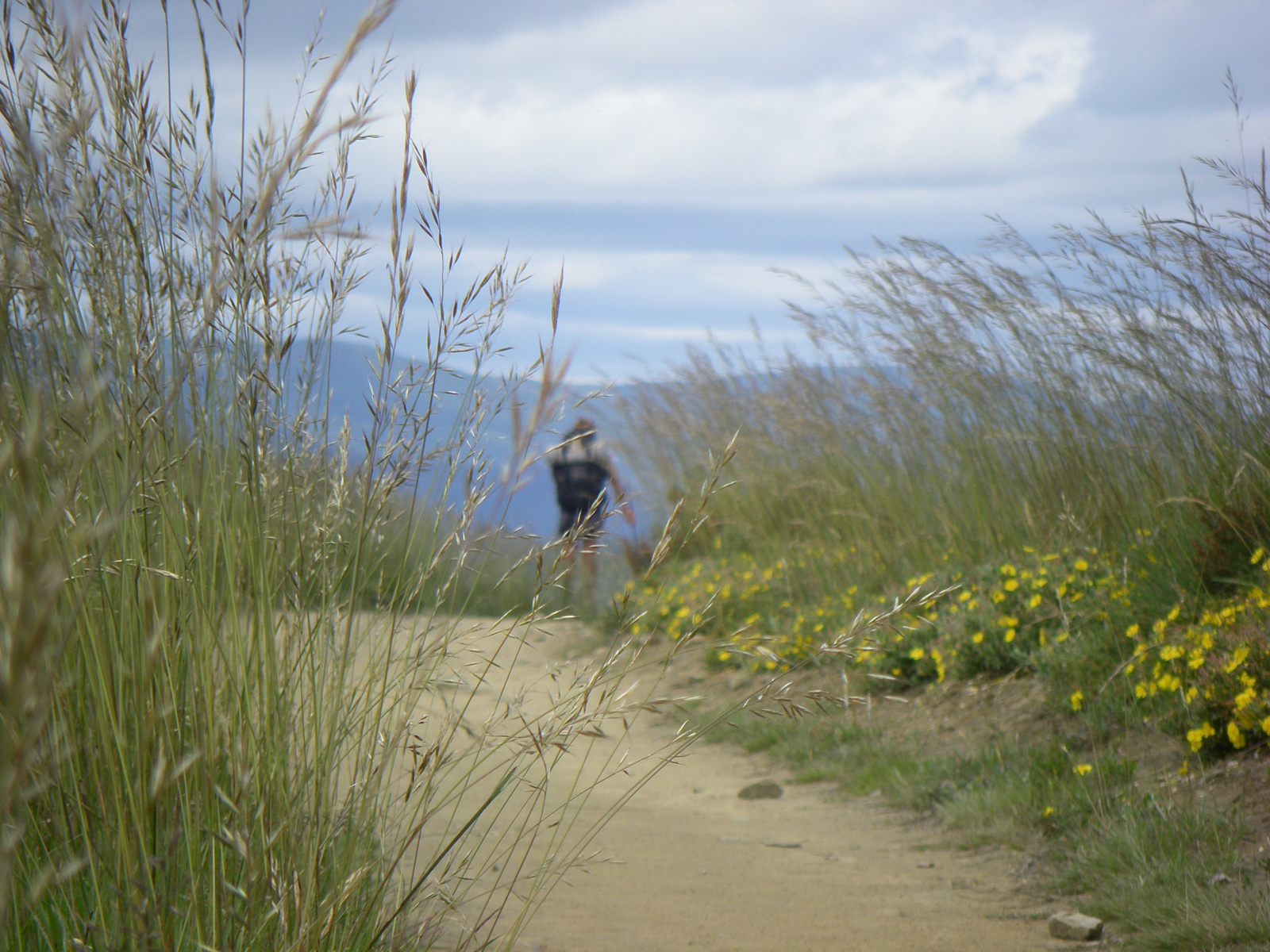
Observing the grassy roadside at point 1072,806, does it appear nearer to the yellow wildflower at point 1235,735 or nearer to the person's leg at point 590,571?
the yellow wildflower at point 1235,735

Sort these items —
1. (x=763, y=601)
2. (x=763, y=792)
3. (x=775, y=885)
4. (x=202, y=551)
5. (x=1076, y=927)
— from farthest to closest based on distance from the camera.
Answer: (x=763, y=601), (x=763, y=792), (x=775, y=885), (x=1076, y=927), (x=202, y=551)

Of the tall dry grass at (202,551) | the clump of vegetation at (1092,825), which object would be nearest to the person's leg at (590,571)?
the clump of vegetation at (1092,825)

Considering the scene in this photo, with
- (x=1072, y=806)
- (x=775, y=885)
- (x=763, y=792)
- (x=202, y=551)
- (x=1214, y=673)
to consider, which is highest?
(x=202, y=551)

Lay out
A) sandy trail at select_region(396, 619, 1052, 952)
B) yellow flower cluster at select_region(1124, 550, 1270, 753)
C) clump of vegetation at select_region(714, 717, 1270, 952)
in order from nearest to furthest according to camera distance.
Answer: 1. clump of vegetation at select_region(714, 717, 1270, 952)
2. sandy trail at select_region(396, 619, 1052, 952)
3. yellow flower cluster at select_region(1124, 550, 1270, 753)

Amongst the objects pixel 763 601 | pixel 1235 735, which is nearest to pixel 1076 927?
pixel 1235 735

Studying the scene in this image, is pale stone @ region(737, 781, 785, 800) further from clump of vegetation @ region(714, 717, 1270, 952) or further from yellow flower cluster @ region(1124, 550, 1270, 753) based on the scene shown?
yellow flower cluster @ region(1124, 550, 1270, 753)

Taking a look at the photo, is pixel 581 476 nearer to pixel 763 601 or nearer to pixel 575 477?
pixel 575 477

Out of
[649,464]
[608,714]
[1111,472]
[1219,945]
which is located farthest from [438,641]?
[649,464]

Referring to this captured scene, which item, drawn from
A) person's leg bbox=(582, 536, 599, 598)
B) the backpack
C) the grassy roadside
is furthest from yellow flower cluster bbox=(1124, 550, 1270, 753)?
the backpack

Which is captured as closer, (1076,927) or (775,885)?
(1076,927)

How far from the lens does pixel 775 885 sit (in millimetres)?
2670

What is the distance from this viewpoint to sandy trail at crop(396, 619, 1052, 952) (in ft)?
7.23

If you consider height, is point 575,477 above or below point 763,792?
above

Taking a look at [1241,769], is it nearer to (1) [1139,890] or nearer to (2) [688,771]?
(1) [1139,890]
